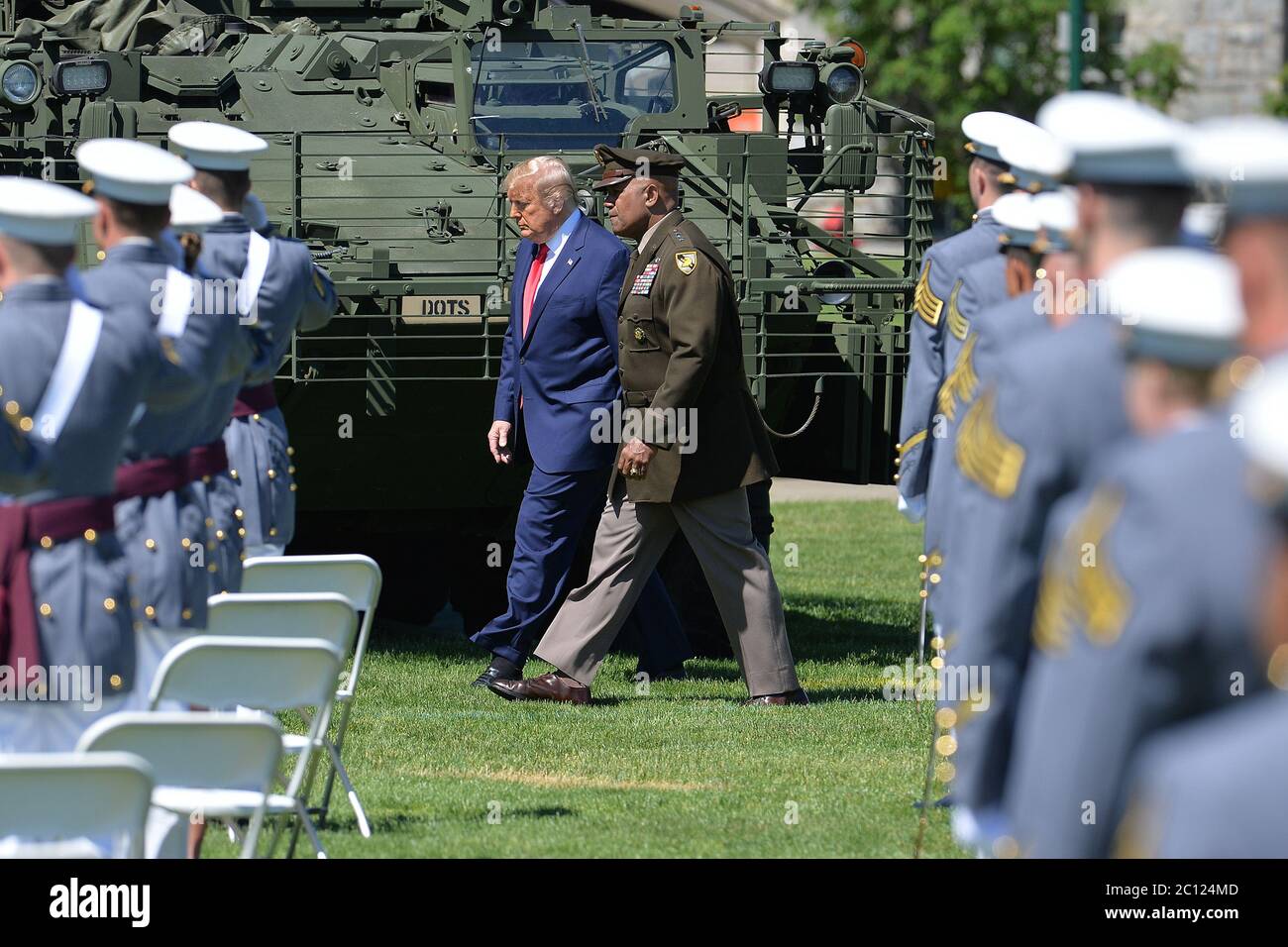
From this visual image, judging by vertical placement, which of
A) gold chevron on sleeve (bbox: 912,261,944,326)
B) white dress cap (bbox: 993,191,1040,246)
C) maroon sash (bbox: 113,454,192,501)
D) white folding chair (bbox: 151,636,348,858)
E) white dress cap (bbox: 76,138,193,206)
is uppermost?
white dress cap (bbox: 76,138,193,206)

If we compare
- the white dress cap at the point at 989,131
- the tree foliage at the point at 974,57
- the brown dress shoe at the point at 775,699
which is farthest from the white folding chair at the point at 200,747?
the tree foliage at the point at 974,57

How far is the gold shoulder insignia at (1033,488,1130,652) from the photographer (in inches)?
118

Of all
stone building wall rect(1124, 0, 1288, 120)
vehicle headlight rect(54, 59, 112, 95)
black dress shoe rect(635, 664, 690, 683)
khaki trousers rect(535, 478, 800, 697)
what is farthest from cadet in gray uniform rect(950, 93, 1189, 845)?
stone building wall rect(1124, 0, 1288, 120)

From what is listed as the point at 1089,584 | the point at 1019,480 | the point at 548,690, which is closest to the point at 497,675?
the point at 548,690

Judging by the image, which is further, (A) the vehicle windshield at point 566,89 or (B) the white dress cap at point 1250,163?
(A) the vehicle windshield at point 566,89

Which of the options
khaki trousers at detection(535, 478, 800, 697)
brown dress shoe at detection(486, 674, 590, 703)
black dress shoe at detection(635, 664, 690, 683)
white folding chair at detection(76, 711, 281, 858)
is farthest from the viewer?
black dress shoe at detection(635, 664, 690, 683)

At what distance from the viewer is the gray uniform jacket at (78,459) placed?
4.86m

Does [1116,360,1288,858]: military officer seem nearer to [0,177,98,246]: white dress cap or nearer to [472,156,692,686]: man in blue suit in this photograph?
[0,177,98,246]: white dress cap

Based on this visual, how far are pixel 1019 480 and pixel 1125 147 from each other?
25.0 inches

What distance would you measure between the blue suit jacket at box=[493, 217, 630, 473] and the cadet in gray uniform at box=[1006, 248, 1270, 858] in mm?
5895

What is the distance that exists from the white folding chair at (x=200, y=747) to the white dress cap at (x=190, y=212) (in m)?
1.69

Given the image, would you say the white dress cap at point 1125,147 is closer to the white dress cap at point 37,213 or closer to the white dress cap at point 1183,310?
the white dress cap at point 1183,310

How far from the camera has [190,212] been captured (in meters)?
6.22
